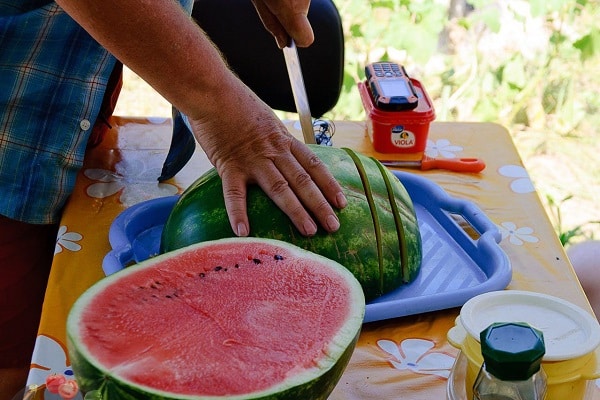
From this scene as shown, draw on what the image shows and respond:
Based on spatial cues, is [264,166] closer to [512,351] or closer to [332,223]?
[332,223]

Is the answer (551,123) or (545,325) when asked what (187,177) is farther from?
(551,123)

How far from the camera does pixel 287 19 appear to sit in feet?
5.00

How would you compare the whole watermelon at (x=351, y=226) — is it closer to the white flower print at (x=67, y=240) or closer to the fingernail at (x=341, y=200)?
the fingernail at (x=341, y=200)

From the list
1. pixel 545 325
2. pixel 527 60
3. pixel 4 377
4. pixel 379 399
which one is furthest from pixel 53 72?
pixel 527 60

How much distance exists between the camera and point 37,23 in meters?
1.50

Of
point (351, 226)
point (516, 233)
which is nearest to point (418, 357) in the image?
point (351, 226)

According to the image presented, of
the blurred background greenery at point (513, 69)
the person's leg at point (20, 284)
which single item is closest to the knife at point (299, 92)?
the person's leg at point (20, 284)

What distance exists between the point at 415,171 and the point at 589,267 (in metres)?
0.43

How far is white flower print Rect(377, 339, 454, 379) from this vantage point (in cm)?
109

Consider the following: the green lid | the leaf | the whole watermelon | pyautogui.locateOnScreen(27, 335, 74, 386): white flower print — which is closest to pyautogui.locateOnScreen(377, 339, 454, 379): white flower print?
the whole watermelon

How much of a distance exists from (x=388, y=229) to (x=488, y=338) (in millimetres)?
495

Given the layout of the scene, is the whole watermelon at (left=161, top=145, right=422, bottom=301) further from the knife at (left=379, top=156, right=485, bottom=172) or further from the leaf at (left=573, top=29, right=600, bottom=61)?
the leaf at (left=573, top=29, right=600, bottom=61)

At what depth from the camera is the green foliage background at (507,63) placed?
3.18 metres

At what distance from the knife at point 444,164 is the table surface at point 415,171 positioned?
1 centimetres
